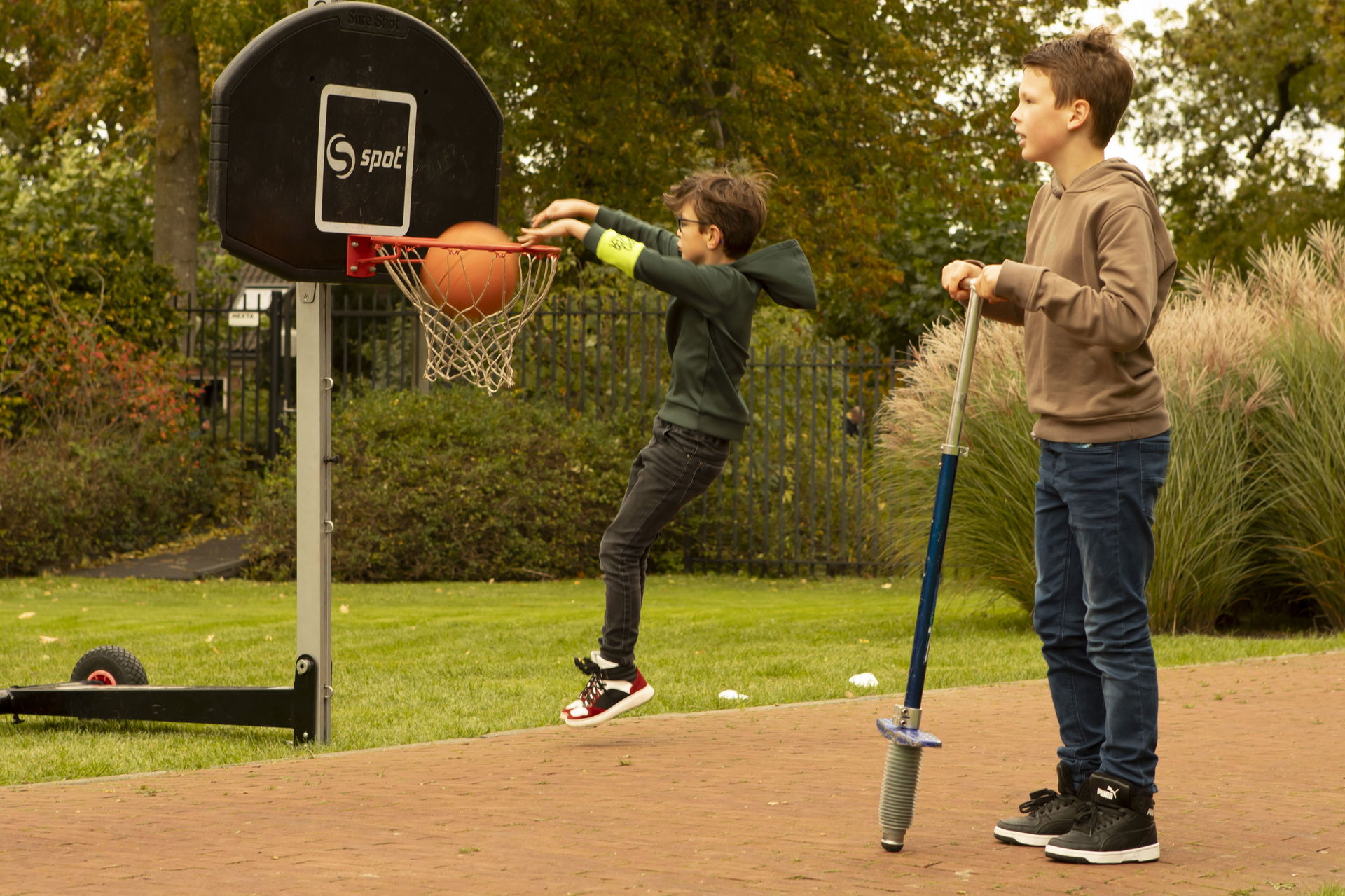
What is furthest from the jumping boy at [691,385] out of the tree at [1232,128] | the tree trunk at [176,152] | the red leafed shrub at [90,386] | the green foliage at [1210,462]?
the tree at [1232,128]

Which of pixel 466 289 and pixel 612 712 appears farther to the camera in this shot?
pixel 466 289

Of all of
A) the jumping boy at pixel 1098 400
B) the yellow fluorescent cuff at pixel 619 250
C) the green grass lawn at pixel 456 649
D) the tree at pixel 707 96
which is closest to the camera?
the jumping boy at pixel 1098 400

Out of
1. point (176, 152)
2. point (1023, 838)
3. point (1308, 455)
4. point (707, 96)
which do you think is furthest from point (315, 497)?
point (707, 96)

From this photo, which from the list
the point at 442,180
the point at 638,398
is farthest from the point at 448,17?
the point at 442,180

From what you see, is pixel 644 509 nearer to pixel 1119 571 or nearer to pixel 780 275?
pixel 780 275

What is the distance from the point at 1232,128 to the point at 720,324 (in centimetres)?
3321

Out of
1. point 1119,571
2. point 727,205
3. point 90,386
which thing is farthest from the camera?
point 90,386

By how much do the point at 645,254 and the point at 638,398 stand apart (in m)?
9.95

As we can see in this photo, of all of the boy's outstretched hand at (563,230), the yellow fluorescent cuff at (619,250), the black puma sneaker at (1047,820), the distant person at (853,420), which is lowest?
the black puma sneaker at (1047,820)

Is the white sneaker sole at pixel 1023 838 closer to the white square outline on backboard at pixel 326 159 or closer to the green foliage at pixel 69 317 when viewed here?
the white square outline on backboard at pixel 326 159

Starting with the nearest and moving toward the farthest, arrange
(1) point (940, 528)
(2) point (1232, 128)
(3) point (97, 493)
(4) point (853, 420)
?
(1) point (940, 528), (3) point (97, 493), (4) point (853, 420), (2) point (1232, 128)

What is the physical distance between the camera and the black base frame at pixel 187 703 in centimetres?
548

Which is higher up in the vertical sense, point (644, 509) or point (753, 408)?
point (753, 408)

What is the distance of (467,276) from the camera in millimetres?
5652
